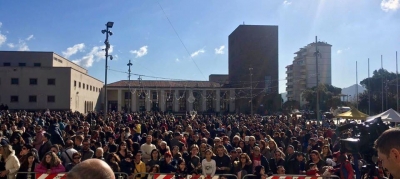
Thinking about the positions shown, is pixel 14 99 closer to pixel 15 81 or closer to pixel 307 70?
pixel 15 81

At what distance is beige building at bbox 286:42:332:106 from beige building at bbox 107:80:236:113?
27521mm

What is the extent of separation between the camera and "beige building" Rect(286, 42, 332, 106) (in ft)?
316

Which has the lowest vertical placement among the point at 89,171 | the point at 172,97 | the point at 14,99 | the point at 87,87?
the point at 89,171

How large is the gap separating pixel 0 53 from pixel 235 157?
205 feet

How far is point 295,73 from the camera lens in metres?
101

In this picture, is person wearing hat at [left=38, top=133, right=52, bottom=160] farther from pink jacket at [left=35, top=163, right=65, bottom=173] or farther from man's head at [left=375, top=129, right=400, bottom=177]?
man's head at [left=375, top=129, right=400, bottom=177]

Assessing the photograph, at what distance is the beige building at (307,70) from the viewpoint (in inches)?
3792

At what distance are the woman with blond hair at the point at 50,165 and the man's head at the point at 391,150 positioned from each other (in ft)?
24.8

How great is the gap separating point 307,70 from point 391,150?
98.1 m

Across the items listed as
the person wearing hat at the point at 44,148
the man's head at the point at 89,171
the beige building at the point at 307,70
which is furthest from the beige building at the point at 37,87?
the beige building at the point at 307,70

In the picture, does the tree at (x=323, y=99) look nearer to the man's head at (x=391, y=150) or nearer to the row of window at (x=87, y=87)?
the row of window at (x=87, y=87)

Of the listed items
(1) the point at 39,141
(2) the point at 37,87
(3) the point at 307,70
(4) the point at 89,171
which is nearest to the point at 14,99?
(2) the point at 37,87

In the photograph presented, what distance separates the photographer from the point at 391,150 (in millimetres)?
2301

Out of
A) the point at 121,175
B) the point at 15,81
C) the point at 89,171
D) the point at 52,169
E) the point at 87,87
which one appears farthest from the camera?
the point at 87,87
